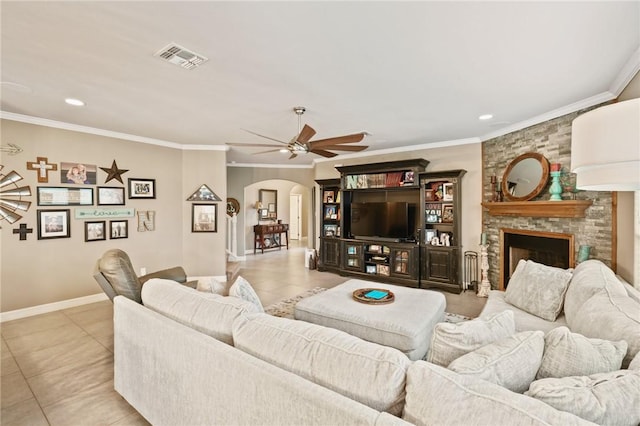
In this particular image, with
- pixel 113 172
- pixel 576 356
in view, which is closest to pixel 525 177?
pixel 576 356

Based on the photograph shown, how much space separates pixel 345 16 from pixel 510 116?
10.2 ft

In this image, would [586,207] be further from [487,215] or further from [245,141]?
[245,141]

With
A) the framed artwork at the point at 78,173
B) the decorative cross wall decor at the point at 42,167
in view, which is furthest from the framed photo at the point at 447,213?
the decorative cross wall decor at the point at 42,167

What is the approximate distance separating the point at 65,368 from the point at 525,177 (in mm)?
5685

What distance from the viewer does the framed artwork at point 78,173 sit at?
4.26 metres

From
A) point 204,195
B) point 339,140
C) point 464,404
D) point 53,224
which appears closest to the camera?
point 464,404

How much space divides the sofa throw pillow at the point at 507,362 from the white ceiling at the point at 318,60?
1.83m

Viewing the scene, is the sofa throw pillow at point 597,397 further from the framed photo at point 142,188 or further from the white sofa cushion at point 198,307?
the framed photo at point 142,188

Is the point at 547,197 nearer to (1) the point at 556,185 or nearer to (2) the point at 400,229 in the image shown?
(1) the point at 556,185

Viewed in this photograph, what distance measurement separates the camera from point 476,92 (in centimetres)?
310

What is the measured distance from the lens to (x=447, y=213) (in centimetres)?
Answer: 536

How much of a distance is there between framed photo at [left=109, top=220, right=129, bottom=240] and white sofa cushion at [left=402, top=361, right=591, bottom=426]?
5.11 m

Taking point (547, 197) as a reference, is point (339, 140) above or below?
above

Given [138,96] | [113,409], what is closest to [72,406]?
[113,409]
